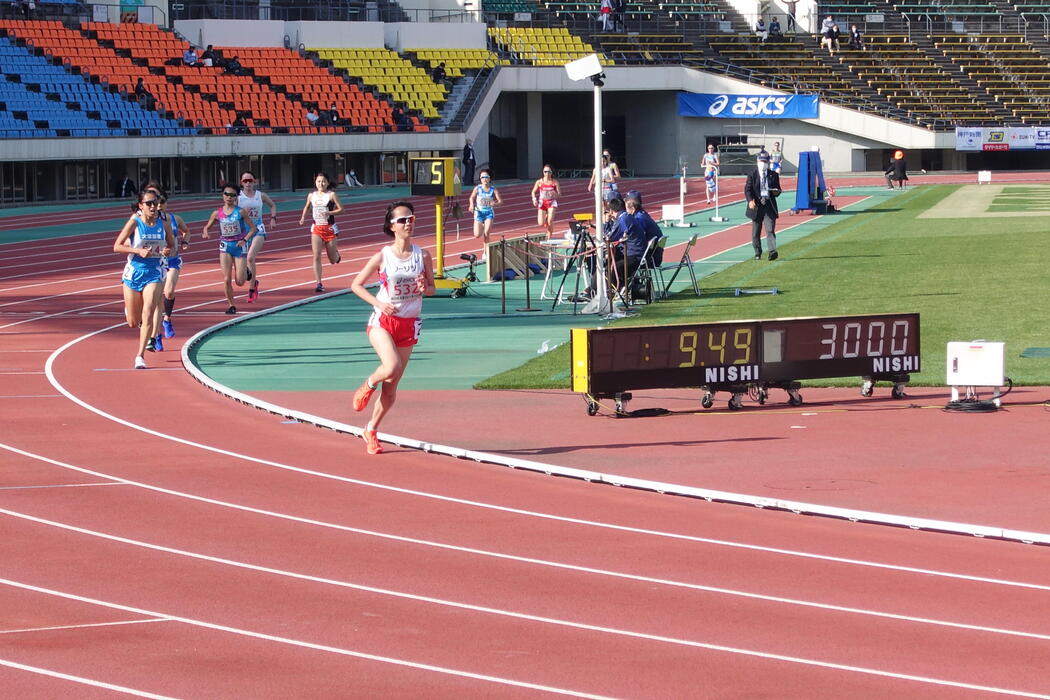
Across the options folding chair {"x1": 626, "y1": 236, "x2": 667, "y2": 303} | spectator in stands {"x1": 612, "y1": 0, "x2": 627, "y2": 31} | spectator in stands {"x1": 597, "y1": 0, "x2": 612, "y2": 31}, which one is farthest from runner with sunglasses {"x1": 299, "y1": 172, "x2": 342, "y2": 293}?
spectator in stands {"x1": 612, "y1": 0, "x2": 627, "y2": 31}

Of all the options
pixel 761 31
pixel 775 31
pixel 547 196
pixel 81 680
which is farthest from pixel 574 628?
pixel 761 31

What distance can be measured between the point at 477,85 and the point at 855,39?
1830 cm

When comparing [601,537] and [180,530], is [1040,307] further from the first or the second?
[180,530]

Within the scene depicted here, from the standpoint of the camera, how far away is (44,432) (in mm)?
12695

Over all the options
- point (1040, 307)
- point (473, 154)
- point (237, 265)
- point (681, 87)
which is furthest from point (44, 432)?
point (681, 87)

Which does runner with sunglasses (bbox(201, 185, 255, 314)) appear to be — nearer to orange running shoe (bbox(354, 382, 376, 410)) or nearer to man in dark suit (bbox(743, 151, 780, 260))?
man in dark suit (bbox(743, 151, 780, 260))

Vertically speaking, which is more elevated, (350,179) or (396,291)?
(350,179)

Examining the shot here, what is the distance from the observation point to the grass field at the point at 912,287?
52.2 ft

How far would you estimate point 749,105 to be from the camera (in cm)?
6288

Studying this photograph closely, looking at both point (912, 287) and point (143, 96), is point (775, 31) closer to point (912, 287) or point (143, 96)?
point (143, 96)

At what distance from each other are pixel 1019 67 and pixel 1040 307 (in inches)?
2028

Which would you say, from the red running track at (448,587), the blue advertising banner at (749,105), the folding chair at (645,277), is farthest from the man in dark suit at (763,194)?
the blue advertising banner at (749,105)

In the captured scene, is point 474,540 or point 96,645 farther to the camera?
point 474,540

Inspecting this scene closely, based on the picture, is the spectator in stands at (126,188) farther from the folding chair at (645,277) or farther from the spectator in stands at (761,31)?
the folding chair at (645,277)
